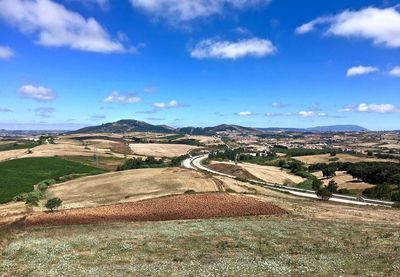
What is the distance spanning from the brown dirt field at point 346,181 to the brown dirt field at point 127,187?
55404mm

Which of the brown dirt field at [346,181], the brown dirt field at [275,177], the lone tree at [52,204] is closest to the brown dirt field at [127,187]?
the lone tree at [52,204]

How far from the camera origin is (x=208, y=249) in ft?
124

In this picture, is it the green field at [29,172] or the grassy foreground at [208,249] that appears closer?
the grassy foreground at [208,249]

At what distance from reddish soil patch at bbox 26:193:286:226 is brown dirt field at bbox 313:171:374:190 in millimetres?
75175

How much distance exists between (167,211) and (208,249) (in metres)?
26.5

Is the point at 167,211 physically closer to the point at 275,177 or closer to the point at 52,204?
the point at 52,204

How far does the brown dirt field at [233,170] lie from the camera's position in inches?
5925

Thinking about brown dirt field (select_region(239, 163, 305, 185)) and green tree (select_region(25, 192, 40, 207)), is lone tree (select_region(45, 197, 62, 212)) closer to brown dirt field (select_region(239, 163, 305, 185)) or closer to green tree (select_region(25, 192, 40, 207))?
green tree (select_region(25, 192, 40, 207))

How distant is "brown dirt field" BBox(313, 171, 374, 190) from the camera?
139337 mm

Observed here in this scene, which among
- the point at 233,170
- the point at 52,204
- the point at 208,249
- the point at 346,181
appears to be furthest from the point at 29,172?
the point at 208,249

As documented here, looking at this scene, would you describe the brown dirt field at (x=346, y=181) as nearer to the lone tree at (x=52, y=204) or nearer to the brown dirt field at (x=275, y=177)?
the brown dirt field at (x=275, y=177)

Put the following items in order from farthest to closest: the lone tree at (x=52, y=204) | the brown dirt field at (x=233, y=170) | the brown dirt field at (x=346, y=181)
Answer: the brown dirt field at (x=233, y=170)
the brown dirt field at (x=346, y=181)
the lone tree at (x=52, y=204)

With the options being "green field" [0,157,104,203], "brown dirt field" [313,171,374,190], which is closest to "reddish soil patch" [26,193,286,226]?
"green field" [0,157,104,203]

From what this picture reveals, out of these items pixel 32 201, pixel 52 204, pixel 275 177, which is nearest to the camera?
pixel 52 204
